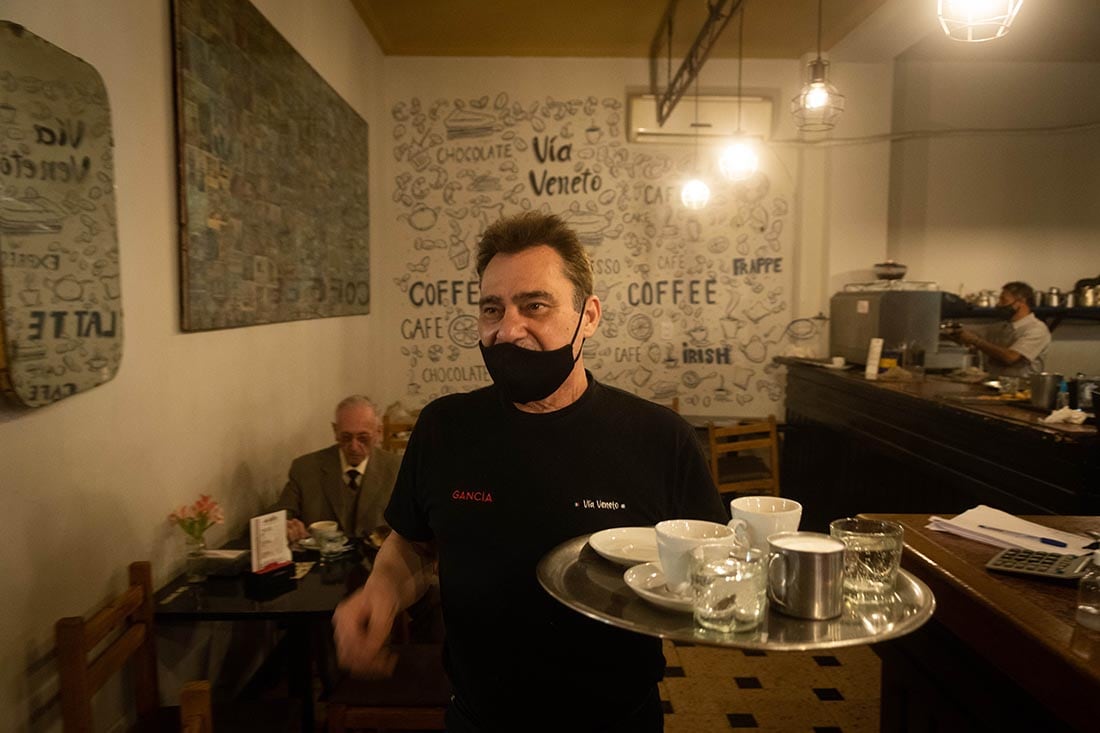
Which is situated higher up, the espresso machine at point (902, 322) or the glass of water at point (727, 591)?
the espresso machine at point (902, 322)

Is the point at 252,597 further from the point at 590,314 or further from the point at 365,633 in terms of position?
the point at 590,314

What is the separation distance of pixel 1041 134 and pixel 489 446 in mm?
6701

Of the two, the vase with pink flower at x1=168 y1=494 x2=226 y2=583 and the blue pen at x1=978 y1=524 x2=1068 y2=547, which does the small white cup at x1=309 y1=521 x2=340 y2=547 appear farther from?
the blue pen at x1=978 y1=524 x2=1068 y2=547

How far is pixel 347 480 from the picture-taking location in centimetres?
338

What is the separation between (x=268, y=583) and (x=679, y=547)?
1769mm

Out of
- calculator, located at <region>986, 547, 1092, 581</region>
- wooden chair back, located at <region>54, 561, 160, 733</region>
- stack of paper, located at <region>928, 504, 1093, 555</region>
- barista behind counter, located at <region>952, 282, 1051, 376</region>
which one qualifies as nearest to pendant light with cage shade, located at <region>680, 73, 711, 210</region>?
barista behind counter, located at <region>952, 282, 1051, 376</region>

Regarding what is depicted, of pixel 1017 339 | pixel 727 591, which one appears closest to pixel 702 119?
pixel 1017 339

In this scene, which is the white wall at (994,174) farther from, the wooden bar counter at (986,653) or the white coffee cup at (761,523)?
the white coffee cup at (761,523)

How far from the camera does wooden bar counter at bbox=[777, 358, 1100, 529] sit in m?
2.87

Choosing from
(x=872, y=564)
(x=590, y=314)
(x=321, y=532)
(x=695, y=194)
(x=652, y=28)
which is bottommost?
(x=321, y=532)

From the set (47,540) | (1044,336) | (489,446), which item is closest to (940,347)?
(1044,336)

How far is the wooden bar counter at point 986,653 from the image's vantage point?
48.9 inches

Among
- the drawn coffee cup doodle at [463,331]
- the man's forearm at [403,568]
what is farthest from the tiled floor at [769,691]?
the drawn coffee cup doodle at [463,331]

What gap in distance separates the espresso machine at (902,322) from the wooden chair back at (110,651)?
4683 mm
